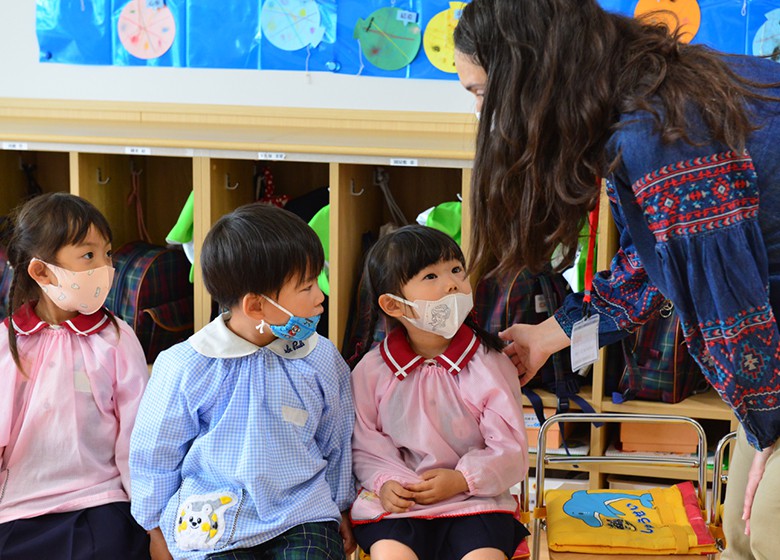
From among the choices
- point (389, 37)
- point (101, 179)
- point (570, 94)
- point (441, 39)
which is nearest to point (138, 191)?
point (101, 179)

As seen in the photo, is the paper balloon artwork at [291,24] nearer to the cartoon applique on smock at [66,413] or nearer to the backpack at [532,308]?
the backpack at [532,308]

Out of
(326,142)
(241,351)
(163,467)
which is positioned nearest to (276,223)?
(241,351)

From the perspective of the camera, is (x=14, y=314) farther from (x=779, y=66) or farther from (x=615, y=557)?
(x=779, y=66)

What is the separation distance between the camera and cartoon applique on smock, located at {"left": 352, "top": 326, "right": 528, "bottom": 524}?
194 centimetres

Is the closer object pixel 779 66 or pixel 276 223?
pixel 779 66

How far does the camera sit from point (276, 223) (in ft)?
6.39

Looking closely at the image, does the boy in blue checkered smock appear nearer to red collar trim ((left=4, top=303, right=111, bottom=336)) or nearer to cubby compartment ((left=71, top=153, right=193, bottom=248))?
red collar trim ((left=4, top=303, right=111, bottom=336))

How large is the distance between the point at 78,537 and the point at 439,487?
2.45ft

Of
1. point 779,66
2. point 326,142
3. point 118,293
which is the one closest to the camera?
point 779,66

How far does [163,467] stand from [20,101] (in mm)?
1844

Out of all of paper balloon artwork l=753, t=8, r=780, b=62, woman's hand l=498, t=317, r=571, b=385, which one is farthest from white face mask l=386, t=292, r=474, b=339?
paper balloon artwork l=753, t=8, r=780, b=62

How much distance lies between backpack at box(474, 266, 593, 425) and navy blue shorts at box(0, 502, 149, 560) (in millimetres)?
1278

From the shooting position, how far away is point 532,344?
2.06 m

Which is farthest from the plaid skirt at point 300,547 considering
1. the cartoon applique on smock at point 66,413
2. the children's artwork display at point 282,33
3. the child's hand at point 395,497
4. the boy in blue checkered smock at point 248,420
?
the children's artwork display at point 282,33
